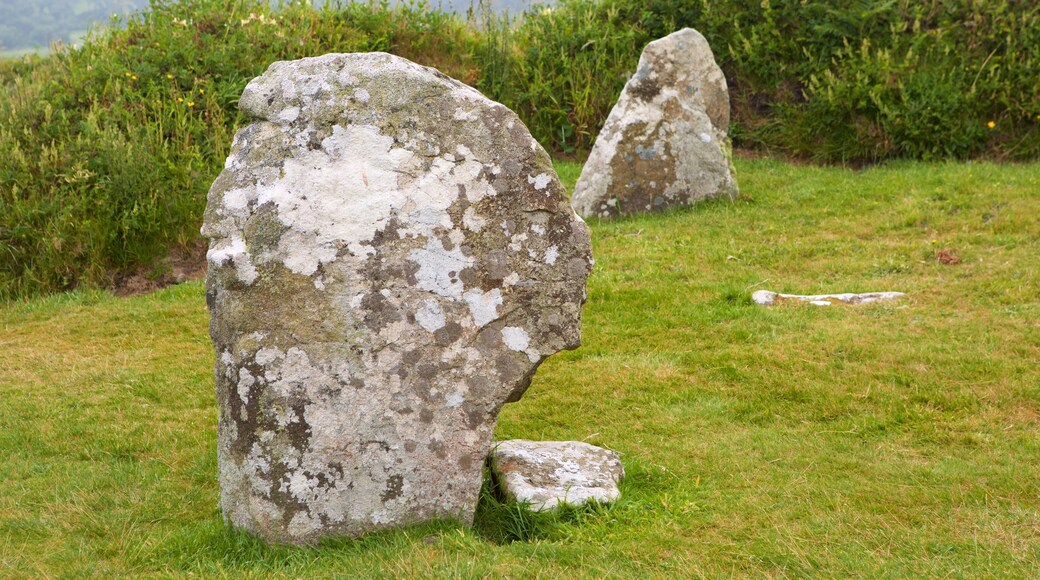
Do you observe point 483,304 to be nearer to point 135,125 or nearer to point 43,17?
point 135,125

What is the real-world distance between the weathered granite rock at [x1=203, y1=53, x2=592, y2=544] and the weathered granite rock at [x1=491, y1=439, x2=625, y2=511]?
0.35 meters

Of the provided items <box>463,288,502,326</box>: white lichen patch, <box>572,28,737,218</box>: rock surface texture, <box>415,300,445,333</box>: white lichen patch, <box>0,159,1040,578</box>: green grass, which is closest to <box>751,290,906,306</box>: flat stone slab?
<box>0,159,1040,578</box>: green grass

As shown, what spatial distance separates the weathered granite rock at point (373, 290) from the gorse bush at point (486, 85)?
714 centimetres

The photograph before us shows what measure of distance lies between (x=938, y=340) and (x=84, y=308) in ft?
27.0

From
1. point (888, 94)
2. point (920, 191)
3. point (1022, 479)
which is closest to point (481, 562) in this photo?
point (1022, 479)

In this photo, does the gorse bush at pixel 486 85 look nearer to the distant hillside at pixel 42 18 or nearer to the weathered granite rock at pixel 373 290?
the weathered granite rock at pixel 373 290

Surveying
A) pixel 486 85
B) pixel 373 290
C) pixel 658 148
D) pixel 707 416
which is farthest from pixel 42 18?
pixel 373 290

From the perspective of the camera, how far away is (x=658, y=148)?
13.0m

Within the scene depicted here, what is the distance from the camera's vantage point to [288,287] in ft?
17.3

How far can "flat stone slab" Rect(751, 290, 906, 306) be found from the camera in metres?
9.58

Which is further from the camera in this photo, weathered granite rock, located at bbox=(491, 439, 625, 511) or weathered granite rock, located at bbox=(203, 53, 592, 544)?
weathered granite rock, located at bbox=(491, 439, 625, 511)

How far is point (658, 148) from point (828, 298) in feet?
12.9

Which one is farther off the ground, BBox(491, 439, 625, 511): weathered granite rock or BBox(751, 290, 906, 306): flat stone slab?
BBox(491, 439, 625, 511): weathered granite rock

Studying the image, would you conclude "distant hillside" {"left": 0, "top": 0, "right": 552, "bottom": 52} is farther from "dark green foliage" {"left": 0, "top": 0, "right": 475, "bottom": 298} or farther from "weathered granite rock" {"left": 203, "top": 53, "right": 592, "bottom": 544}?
"weathered granite rock" {"left": 203, "top": 53, "right": 592, "bottom": 544}
